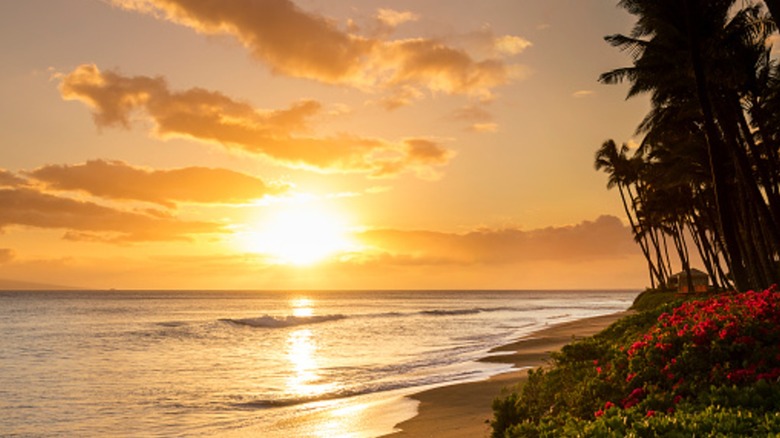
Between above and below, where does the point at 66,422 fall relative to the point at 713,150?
below

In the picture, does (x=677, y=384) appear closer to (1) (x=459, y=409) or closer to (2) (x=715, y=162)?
(1) (x=459, y=409)

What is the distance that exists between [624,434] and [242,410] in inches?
562

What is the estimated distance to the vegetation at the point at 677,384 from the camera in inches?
266

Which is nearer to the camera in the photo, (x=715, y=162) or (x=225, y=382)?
(x=715, y=162)

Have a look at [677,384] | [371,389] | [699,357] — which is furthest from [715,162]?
[677,384]

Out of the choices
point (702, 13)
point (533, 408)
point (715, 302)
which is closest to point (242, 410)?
point (533, 408)

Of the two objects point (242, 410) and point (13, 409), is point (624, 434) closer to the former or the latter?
point (242, 410)

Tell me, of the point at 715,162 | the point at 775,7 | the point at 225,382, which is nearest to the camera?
the point at 775,7

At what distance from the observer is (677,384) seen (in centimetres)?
849

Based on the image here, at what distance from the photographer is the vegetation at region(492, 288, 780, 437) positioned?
22.2 feet

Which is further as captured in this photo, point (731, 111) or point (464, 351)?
point (464, 351)

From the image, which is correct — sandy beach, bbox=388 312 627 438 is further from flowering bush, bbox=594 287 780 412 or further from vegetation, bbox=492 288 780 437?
flowering bush, bbox=594 287 780 412

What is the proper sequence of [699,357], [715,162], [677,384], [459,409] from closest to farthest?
[677,384] < [699,357] < [459,409] < [715,162]

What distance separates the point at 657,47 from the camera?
86.3 feet
